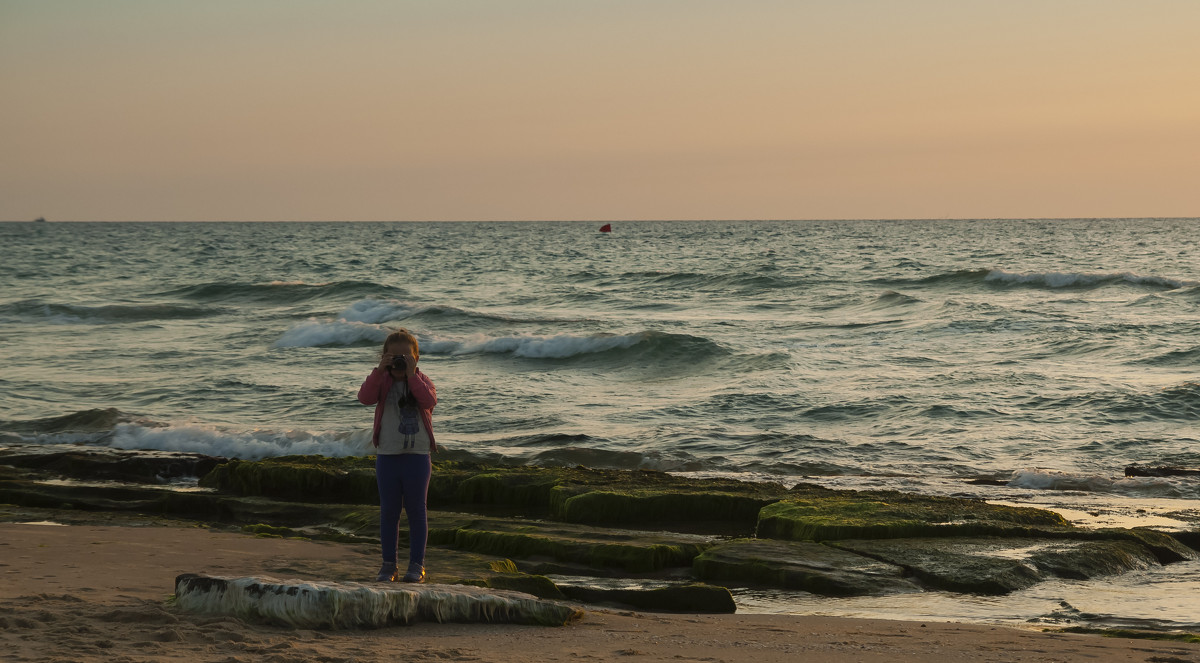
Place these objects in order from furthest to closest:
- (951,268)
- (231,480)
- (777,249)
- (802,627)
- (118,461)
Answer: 1. (777,249)
2. (951,268)
3. (118,461)
4. (231,480)
5. (802,627)

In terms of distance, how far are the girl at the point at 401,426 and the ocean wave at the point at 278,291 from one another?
3357 centimetres

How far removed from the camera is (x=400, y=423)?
236 inches

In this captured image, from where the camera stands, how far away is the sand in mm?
4699

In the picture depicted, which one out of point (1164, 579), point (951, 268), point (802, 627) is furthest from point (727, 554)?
point (951, 268)

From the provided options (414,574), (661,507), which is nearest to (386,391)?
(414,574)

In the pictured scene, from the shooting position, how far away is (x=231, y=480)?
1124 centimetres

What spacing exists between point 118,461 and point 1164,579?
34.3ft

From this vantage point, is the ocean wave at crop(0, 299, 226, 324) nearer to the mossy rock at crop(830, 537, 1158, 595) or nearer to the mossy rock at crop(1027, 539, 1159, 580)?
the mossy rock at crop(830, 537, 1158, 595)

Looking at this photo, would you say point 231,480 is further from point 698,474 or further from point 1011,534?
point 1011,534

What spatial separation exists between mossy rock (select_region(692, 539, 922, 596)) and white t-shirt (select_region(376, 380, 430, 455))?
2605 millimetres

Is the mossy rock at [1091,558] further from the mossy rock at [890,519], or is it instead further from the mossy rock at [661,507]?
the mossy rock at [661,507]

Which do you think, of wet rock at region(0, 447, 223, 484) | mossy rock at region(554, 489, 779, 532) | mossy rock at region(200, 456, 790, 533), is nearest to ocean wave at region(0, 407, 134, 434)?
wet rock at region(0, 447, 223, 484)

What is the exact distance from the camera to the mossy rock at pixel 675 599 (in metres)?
6.57

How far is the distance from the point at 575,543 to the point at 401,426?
94.6 inches
